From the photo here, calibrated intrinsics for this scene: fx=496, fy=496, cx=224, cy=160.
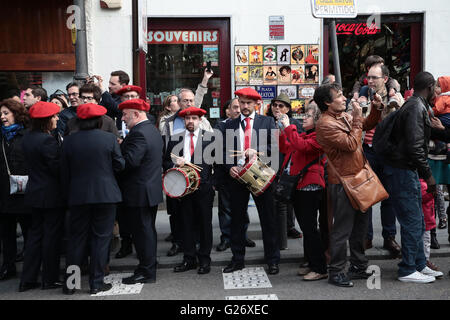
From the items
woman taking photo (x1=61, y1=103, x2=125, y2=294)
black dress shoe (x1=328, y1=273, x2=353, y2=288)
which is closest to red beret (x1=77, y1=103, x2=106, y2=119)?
woman taking photo (x1=61, y1=103, x2=125, y2=294)

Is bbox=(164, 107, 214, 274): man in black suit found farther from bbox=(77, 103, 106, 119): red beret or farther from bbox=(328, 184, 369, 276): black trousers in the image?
bbox=(328, 184, 369, 276): black trousers

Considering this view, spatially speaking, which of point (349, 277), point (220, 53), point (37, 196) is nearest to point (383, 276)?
point (349, 277)

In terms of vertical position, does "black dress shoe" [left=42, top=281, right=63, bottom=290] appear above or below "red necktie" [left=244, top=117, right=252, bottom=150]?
below

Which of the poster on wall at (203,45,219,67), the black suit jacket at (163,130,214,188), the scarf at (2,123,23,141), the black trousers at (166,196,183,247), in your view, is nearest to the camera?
the scarf at (2,123,23,141)

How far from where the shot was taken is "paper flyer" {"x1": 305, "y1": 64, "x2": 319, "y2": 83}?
9.95 meters

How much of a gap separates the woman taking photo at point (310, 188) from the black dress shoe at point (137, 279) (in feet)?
5.60

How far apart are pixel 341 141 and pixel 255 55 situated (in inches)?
212

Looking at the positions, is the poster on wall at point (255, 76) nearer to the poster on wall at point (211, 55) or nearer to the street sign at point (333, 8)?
the poster on wall at point (211, 55)

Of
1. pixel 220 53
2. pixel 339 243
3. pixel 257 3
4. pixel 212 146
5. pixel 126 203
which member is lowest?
pixel 339 243

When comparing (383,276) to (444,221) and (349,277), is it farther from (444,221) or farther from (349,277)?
(444,221)

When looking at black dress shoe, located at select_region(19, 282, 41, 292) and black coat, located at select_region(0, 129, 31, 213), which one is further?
black coat, located at select_region(0, 129, 31, 213)

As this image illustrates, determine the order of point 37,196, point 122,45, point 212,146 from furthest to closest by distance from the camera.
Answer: point 122,45 → point 212,146 → point 37,196

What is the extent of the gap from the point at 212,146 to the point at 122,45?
4.83m

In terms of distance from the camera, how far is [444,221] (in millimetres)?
7434
